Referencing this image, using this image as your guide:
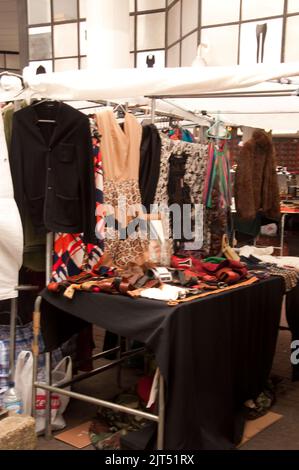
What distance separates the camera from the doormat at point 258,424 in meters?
2.71

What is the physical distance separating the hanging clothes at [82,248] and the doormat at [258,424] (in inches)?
50.3

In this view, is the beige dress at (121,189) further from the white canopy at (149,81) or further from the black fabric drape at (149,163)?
the white canopy at (149,81)

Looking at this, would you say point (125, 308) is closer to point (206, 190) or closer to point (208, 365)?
point (208, 365)

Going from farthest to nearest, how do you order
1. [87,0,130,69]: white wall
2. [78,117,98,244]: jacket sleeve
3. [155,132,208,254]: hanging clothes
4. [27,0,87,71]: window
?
[27,0,87,71]: window < [87,0,130,69]: white wall < [155,132,208,254]: hanging clothes < [78,117,98,244]: jacket sleeve

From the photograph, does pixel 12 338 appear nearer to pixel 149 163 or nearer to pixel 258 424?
pixel 149 163

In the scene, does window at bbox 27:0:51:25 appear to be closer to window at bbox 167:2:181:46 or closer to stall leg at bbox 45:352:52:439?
window at bbox 167:2:181:46

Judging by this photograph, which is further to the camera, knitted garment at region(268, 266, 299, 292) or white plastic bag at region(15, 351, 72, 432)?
knitted garment at region(268, 266, 299, 292)

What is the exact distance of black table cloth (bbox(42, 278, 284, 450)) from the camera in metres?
2.13

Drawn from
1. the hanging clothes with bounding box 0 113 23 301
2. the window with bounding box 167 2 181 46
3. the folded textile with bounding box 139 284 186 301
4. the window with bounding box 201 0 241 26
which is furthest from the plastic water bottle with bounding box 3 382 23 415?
the window with bounding box 167 2 181 46


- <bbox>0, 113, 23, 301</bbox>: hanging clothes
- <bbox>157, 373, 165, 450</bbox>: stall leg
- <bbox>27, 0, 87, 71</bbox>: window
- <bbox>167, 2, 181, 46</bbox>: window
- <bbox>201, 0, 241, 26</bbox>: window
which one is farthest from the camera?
<bbox>27, 0, 87, 71</bbox>: window

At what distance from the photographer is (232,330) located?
253 centimetres

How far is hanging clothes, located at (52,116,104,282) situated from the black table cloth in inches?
8.1
